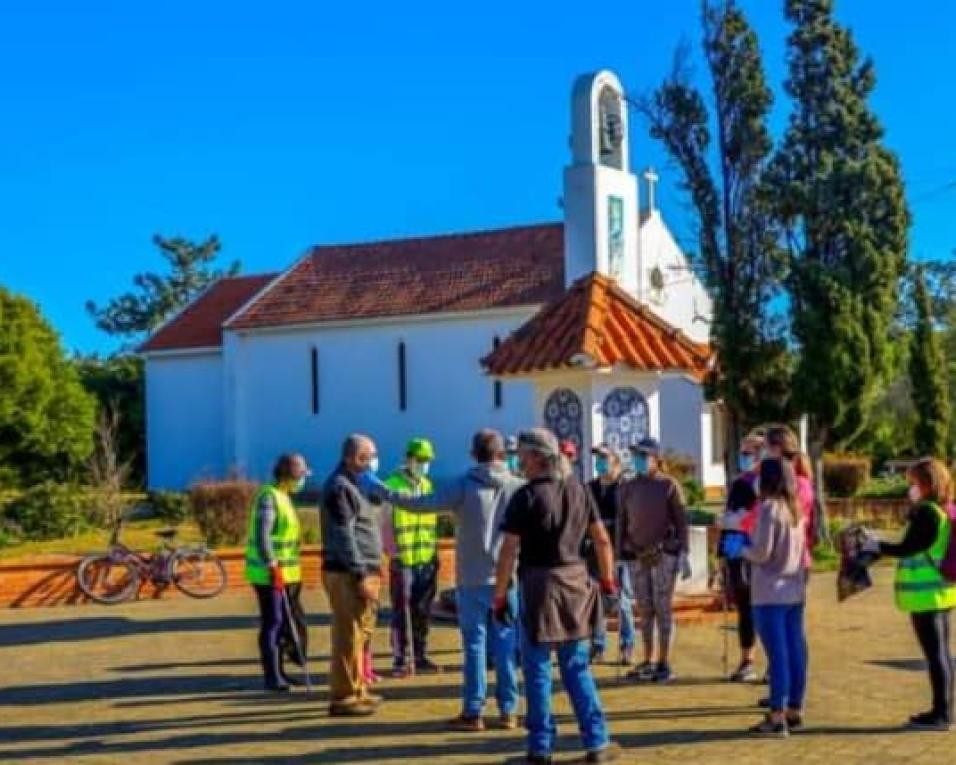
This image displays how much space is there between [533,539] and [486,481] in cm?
152

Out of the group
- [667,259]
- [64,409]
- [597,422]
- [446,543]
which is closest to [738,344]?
[446,543]

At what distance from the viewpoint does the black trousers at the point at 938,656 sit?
934cm

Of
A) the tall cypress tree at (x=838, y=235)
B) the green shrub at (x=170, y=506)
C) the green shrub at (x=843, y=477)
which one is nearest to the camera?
the tall cypress tree at (x=838, y=235)

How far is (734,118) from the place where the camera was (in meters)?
22.4

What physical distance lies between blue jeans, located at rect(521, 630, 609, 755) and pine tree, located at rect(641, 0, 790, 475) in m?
13.6

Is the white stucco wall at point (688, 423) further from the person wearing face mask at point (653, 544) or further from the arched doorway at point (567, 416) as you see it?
the person wearing face mask at point (653, 544)

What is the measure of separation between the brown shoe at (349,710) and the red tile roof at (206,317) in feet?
130

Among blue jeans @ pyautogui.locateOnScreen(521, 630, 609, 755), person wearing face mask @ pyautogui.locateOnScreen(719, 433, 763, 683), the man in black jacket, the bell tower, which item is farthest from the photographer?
the bell tower

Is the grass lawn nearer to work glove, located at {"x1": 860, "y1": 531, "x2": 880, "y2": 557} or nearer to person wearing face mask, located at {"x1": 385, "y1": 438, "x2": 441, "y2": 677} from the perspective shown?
person wearing face mask, located at {"x1": 385, "y1": 438, "x2": 441, "y2": 677}

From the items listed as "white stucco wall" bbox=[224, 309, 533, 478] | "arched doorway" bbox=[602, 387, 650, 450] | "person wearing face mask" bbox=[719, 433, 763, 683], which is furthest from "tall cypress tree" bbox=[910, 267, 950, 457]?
"person wearing face mask" bbox=[719, 433, 763, 683]

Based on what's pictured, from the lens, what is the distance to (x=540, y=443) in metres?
8.40

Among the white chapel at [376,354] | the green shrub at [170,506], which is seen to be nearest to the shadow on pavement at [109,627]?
the green shrub at [170,506]

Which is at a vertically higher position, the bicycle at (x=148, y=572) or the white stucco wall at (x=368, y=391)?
the white stucco wall at (x=368, y=391)

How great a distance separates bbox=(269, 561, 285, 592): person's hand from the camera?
1144 centimetres
